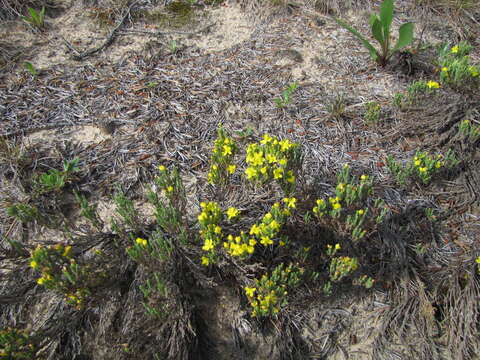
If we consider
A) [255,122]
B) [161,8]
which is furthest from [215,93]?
[161,8]

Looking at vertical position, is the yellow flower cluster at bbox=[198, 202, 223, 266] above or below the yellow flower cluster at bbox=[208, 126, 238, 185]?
below

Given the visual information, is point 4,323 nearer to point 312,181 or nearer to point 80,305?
point 80,305

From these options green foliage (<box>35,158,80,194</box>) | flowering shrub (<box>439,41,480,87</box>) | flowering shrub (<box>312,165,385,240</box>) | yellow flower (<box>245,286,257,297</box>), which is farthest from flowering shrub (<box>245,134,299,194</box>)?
flowering shrub (<box>439,41,480,87</box>)

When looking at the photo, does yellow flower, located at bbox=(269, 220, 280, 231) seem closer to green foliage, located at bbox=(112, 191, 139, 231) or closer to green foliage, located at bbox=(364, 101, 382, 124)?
green foliage, located at bbox=(112, 191, 139, 231)

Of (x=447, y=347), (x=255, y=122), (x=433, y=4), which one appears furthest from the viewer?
(x=433, y=4)

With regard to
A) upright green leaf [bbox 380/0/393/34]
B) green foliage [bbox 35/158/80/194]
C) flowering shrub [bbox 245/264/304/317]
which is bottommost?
flowering shrub [bbox 245/264/304/317]

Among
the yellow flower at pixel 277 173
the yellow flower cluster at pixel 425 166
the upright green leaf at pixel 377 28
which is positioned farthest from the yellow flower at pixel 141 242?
the upright green leaf at pixel 377 28

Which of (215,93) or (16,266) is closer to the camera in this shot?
(16,266)
